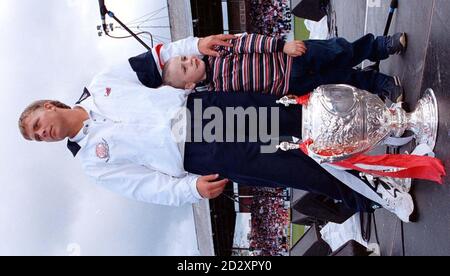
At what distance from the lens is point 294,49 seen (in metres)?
2.12

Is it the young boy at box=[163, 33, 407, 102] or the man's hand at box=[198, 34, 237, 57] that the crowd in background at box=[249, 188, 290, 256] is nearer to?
the young boy at box=[163, 33, 407, 102]

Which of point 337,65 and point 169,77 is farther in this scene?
point 337,65

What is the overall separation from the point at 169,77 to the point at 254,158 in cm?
58

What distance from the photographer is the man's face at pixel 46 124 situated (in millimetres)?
2016

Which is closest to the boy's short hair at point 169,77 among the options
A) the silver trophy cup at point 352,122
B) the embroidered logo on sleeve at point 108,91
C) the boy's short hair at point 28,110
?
the embroidered logo on sleeve at point 108,91

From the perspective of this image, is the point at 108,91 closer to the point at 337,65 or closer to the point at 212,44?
the point at 212,44

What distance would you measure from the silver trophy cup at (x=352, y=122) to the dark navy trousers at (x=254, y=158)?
0.79 ft

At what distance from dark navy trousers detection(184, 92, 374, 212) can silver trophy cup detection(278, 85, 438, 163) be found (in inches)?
9.5

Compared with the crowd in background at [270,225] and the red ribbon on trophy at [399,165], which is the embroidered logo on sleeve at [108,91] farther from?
the crowd in background at [270,225]

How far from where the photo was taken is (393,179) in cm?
210

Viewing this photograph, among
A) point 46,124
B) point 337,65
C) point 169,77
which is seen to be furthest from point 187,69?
point 337,65

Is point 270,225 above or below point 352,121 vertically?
below

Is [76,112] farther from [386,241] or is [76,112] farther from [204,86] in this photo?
[386,241]

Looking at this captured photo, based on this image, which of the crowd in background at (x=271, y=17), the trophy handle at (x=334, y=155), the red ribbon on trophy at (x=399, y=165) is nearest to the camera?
the red ribbon on trophy at (x=399, y=165)
